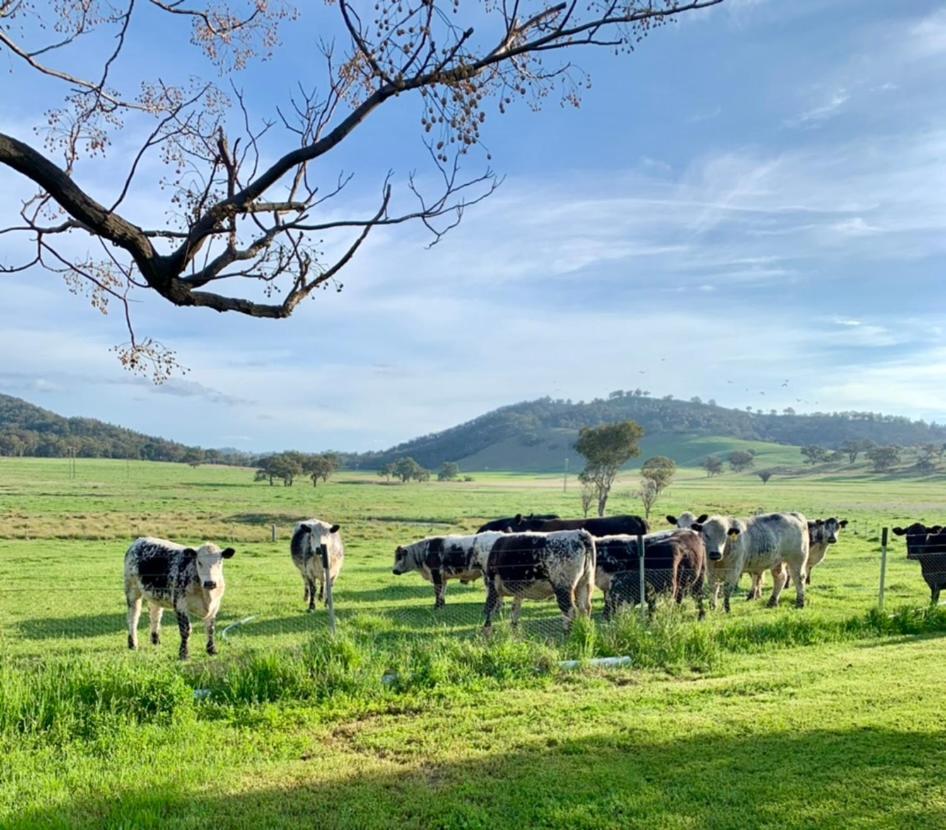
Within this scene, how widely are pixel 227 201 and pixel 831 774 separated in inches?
246

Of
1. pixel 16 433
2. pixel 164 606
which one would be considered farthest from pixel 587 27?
pixel 16 433

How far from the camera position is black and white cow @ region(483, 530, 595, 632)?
483 inches

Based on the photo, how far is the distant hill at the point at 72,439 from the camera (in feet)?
484

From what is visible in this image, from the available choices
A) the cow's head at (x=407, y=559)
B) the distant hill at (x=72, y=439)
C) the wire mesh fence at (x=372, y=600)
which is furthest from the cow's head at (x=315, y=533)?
the distant hill at (x=72, y=439)

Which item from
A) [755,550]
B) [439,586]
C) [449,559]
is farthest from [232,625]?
[755,550]

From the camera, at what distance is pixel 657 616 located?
10258mm

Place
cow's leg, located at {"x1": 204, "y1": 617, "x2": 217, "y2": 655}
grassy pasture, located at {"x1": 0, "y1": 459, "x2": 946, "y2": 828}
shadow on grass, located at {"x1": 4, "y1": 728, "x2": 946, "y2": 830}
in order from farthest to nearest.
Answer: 1. cow's leg, located at {"x1": 204, "y1": 617, "x2": 217, "y2": 655}
2. grassy pasture, located at {"x1": 0, "y1": 459, "x2": 946, "y2": 828}
3. shadow on grass, located at {"x1": 4, "y1": 728, "x2": 946, "y2": 830}

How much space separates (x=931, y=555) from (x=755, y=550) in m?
3.37

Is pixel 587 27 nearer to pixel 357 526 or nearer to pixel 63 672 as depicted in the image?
pixel 63 672

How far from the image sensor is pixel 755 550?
15.7m

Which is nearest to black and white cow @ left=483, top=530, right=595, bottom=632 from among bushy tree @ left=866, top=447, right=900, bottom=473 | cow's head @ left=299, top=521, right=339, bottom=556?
cow's head @ left=299, top=521, right=339, bottom=556

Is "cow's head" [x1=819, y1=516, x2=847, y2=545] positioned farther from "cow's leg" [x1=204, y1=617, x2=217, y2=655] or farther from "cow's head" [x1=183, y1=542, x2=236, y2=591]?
"cow's leg" [x1=204, y1=617, x2=217, y2=655]

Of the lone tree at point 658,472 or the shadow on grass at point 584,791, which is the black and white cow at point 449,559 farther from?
the lone tree at point 658,472

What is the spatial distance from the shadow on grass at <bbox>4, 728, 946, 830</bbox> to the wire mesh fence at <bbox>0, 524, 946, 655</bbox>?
3809 mm
